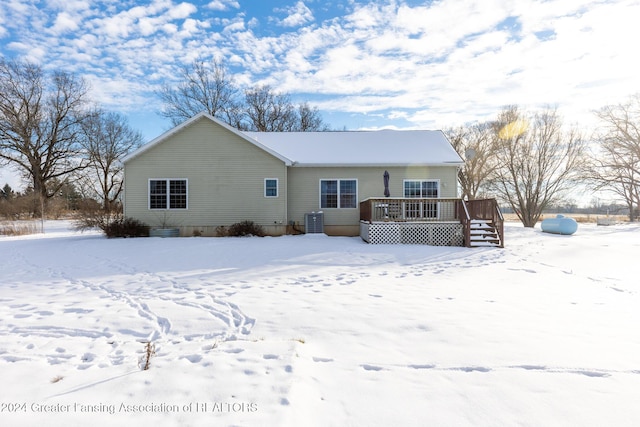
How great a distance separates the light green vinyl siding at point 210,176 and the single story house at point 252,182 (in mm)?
41

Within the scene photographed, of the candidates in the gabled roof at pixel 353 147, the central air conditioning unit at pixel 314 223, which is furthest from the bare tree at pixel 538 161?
the central air conditioning unit at pixel 314 223

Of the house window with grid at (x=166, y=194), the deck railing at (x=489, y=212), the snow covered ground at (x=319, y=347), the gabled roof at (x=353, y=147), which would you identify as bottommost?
the snow covered ground at (x=319, y=347)

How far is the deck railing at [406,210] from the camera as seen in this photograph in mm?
13297

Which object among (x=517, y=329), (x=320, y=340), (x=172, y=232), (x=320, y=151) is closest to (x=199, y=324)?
(x=320, y=340)

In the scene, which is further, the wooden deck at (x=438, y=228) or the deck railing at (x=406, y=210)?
the deck railing at (x=406, y=210)

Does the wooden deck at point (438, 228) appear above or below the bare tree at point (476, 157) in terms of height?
below

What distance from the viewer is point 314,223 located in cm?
1541

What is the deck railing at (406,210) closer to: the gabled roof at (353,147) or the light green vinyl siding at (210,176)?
the gabled roof at (353,147)

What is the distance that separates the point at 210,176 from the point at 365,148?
778 cm

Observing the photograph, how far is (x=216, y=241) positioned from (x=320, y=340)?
33.0 feet

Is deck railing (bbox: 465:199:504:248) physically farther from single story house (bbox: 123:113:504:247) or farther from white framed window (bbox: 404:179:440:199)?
white framed window (bbox: 404:179:440:199)

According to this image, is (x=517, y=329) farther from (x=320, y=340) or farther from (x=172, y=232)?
(x=172, y=232)

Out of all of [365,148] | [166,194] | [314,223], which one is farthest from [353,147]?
[166,194]

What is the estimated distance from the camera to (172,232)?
14.7 meters
